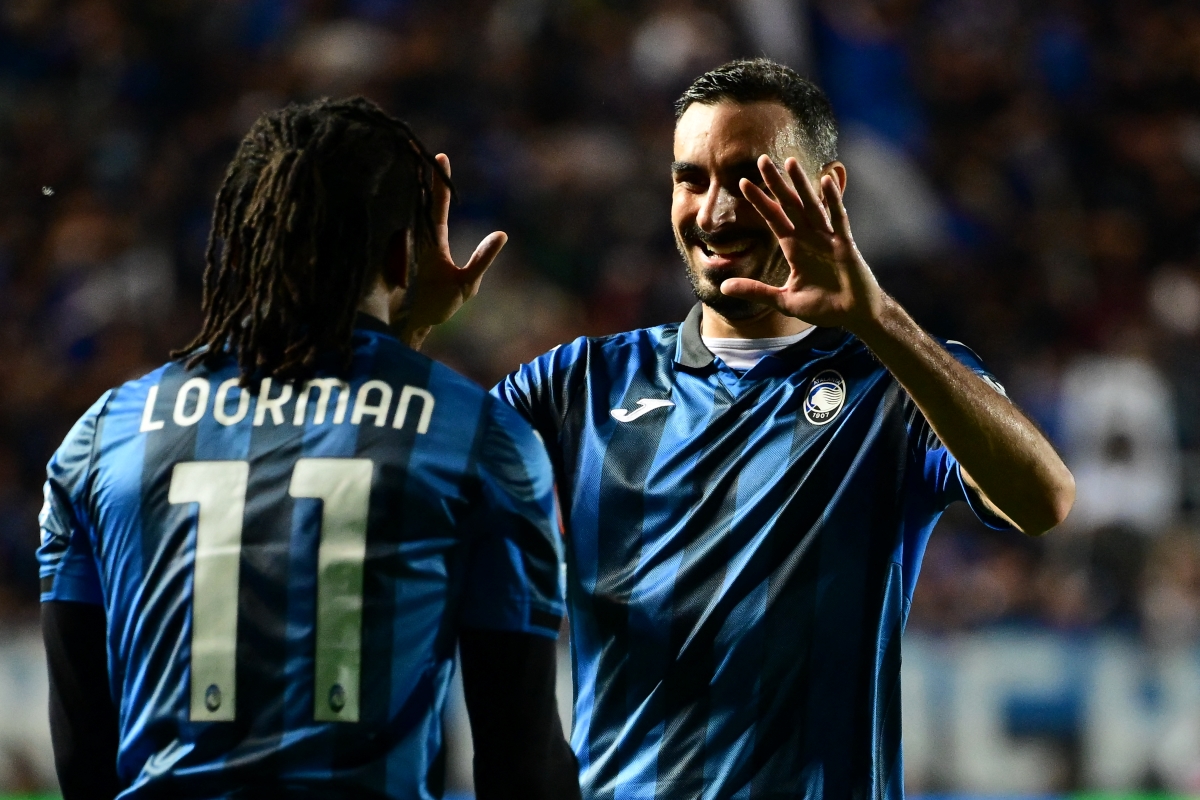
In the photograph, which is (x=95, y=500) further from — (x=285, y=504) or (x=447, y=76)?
(x=447, y=76)

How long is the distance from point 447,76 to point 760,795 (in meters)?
8.35

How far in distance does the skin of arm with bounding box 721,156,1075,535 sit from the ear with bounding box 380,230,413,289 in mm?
597

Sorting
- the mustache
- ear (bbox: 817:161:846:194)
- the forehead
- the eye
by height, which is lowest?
the mustache

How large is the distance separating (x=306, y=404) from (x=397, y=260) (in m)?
0.27

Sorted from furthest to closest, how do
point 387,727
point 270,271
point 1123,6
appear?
point 1123,6 → point 270,271 → point 387,727

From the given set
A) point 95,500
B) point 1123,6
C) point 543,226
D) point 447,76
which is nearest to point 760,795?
point 95,500

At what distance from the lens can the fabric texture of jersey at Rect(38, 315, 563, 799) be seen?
2018 mm

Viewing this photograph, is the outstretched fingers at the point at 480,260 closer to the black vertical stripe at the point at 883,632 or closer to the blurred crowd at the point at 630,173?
the black vertical stripe at the point at 883,632

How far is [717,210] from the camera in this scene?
3.14 m

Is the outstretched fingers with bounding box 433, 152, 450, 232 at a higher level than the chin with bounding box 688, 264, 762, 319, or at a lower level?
higher

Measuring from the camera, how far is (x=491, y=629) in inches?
84.0

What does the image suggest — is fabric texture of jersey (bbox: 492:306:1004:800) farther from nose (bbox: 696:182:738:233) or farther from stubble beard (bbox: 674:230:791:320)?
nose (bbox: 696:182:738:233)

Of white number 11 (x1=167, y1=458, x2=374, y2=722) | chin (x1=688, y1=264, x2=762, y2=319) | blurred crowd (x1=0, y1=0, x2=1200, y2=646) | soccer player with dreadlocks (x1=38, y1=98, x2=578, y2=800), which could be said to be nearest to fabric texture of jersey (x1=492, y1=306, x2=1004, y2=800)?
chin (x1=688, y1=264, x2=762, y2=319)

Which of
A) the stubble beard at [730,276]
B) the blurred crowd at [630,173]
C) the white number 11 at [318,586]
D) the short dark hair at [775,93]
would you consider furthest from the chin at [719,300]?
the blurred crowd at [630,173]
